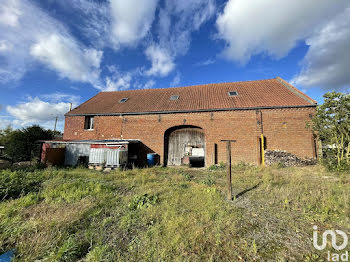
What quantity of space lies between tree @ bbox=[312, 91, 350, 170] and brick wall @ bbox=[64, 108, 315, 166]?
73.6 inches

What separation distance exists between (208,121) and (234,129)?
2.00 meters

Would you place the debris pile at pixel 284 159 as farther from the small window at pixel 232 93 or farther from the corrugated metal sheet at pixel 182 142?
the small window at pixel 232 93

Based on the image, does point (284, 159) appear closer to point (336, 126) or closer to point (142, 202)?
point (336, 126)

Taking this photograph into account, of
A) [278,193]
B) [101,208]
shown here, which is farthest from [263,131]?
[101,208]

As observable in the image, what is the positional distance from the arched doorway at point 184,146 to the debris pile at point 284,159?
14.7ft

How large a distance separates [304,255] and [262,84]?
1458 centimetres

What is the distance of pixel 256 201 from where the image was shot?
14.2ft

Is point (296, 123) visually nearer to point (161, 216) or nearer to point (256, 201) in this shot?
point (256, 201)

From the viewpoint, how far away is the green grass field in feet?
7.57

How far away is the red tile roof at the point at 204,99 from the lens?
11.4m

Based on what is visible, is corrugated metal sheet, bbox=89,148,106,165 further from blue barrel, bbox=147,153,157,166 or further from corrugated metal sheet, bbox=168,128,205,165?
corrugated metal sheet, bbox=168,128,205,165

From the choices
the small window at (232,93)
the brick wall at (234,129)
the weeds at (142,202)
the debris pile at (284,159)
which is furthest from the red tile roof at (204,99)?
the weeds at (142,202)

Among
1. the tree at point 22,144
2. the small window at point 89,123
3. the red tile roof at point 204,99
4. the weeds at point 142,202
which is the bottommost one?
the weeds at point 142,202

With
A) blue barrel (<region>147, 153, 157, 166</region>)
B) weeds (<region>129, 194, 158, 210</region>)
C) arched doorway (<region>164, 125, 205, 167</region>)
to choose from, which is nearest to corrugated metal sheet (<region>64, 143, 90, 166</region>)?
blue barrel (<region>147, 153, 157, 166</region>)
